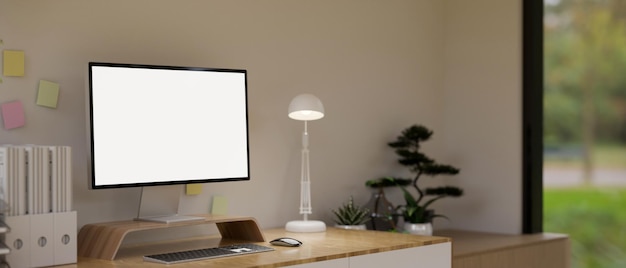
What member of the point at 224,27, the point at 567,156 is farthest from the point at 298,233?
the point at 567,156

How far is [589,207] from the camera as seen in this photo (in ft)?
17.5

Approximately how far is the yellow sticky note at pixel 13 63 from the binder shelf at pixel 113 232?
528 millimetres

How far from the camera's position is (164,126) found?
9.25 ft

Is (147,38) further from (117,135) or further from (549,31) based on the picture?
(549,31)

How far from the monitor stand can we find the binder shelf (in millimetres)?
66

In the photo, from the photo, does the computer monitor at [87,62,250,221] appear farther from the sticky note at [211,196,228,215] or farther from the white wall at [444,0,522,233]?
the white wall at [444,0,522,233]

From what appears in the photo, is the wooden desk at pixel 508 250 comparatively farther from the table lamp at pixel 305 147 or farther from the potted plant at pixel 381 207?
the table lamp at pixel 305 147

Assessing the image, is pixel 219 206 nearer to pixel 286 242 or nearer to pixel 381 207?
pixel 286 242

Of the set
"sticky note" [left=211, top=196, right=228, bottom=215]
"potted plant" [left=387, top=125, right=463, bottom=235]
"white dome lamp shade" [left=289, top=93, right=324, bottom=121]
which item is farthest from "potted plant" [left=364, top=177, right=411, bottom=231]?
"sticky note" [left=211, top=196, right=228, bottom=215]

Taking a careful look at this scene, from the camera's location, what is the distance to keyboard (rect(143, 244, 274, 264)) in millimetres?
2500

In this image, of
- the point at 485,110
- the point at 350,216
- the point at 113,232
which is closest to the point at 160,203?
the point at 113,232

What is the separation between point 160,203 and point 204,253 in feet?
1.51

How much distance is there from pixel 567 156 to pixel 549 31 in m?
0.78

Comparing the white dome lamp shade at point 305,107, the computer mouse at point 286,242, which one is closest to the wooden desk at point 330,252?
the computer mouse at point 286,242
